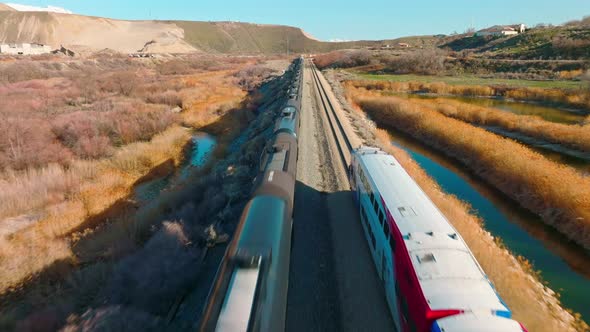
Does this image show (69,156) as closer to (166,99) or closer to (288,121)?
(288,121)

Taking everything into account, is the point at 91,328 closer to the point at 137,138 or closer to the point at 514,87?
the point at 137,138

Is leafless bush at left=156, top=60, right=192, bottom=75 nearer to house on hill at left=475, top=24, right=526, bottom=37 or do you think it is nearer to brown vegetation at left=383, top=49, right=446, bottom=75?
brown vegetation at left=383, top=49, right=446, bottom=75

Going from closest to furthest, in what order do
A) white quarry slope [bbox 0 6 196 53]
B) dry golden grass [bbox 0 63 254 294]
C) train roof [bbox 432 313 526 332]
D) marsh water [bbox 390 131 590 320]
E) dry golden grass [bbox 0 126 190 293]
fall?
1. train roof [bbox 432 313 526 332]
2. dry golden grass [bbox 0 126 190 293]
3. dry golden grass [bbox 0 63 254 294]
4. marsh water [bbox 390 131 590 320]
5. white quarry slope [bbox 0 6 196 53]

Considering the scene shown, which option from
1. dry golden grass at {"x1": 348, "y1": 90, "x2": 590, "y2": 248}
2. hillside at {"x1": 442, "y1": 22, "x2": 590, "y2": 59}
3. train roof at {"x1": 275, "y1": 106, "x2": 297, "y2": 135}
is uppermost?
hillside at {"x1": 442, "y1": 22, "x2": 590, "y2": 59}

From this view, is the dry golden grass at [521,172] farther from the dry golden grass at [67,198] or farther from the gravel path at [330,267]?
the dry golden grass at [67,198]

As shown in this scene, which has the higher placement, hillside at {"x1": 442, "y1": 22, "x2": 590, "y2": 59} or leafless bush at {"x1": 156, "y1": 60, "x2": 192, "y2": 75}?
hillside at {"x1": 442, "y1": 22, "x2": 590, "y2": 59}

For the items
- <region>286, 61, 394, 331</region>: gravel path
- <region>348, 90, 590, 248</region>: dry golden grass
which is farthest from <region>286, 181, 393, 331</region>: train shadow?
<region>348, 90, 590, 248</region>: dry golden grass

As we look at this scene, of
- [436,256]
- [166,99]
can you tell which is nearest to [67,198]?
[436,256]
